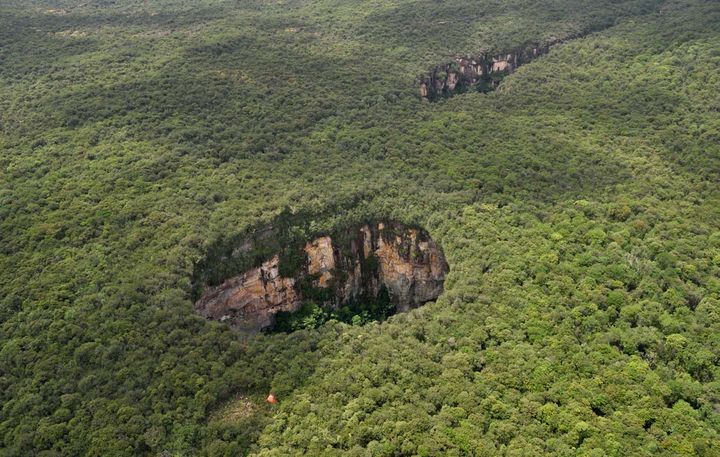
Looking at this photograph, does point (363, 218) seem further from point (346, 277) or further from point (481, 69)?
point (481, 69)

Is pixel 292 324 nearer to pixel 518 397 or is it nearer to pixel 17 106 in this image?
pixel 518 397

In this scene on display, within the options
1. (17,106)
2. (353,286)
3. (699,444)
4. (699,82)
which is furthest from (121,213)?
(699,82)

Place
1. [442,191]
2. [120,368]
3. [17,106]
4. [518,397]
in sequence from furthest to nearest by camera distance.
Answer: [17,106]
[442,191]
[120,368]
[518,397]

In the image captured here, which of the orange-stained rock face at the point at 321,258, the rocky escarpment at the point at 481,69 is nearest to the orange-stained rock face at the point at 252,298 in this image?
the orange-stained rock face at the point at 321,258

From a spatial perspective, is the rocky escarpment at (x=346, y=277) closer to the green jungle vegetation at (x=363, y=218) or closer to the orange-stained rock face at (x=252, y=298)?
the orange-stained rock face at (x=252, y=298)

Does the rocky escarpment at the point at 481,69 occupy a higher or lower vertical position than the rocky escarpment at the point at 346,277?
higher

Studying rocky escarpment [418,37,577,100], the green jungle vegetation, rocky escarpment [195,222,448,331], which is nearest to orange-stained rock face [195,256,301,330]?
rocky escarpment [195,222,448,331]

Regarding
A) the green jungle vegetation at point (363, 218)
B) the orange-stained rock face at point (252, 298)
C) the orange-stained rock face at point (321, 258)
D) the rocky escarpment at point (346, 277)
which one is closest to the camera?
the green jungle vegetation at point (363, 218)

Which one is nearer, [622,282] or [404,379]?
[404,379]
